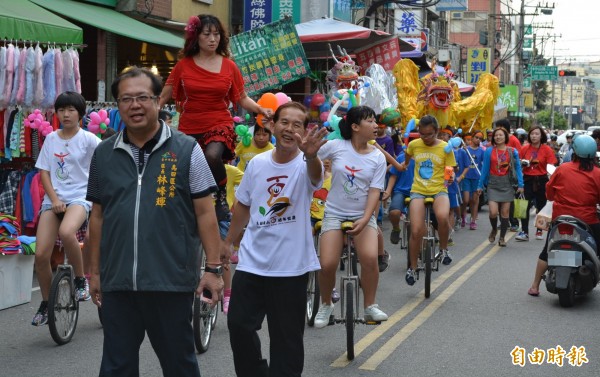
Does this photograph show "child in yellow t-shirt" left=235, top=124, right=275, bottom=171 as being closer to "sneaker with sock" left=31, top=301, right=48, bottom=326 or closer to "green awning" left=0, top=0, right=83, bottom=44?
"sneaker with sock" left=31, top=301, right=48, bottom=326

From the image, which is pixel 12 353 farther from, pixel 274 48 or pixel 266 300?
pixel 274 48

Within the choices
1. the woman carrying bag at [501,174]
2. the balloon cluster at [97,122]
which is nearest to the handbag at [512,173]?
the woman carrying bag at [501,174]

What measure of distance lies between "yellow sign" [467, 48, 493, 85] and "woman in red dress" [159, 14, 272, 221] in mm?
44014

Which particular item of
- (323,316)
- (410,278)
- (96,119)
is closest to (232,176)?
(323,316)

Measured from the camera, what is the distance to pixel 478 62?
2013 inches

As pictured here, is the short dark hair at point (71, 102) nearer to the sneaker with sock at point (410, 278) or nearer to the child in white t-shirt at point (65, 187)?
the child in white t-shirt at point (65, 187)

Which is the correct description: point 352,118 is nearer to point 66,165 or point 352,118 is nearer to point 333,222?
point 333,222

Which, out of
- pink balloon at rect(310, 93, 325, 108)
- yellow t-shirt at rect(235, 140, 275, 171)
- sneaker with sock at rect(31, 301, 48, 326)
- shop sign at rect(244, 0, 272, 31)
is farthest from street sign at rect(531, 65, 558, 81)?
sneaker with sock at rect(31, 301, 48, 326)

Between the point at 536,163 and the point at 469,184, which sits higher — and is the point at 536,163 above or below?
above

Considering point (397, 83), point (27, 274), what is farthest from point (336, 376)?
point (397, 83)

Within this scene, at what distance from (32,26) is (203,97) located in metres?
5.54

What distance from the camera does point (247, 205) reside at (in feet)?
20.6

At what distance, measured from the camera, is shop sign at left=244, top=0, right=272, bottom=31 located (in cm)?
2317

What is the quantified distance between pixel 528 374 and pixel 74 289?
12.4ft
